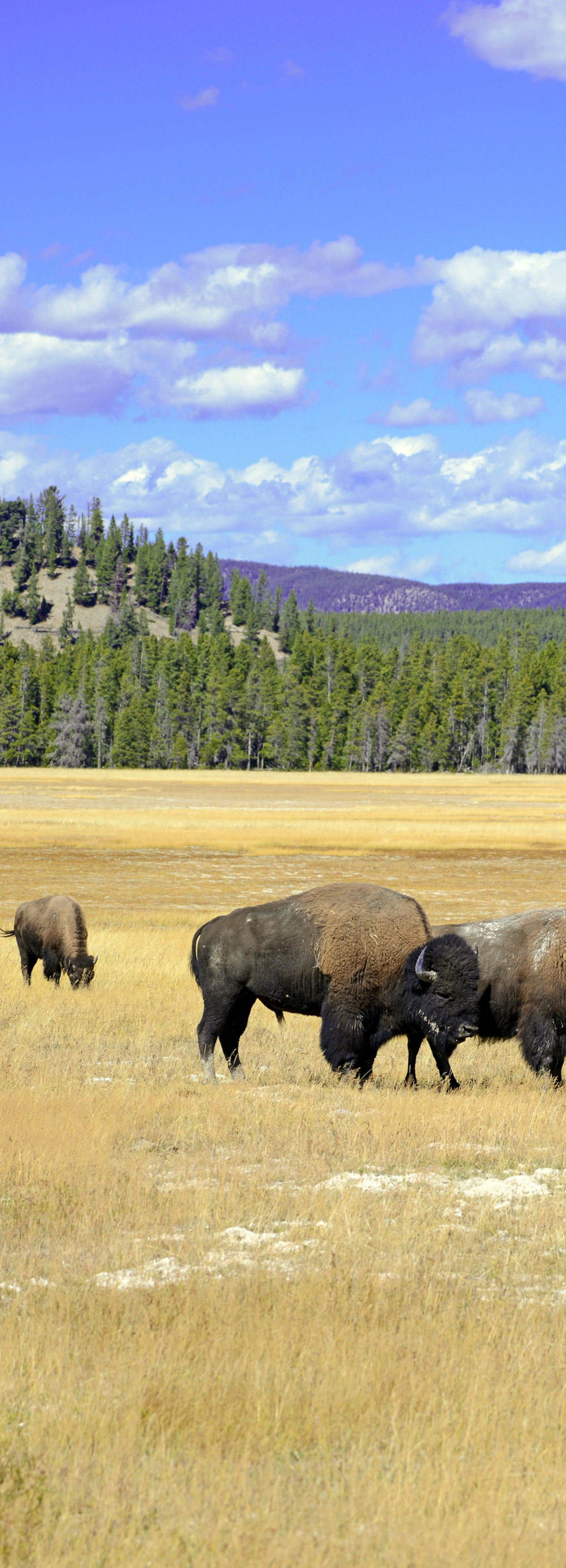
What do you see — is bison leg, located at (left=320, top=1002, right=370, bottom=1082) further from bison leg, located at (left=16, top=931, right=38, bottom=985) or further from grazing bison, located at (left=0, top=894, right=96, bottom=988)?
bison leg, located at (left=16, top=931, right=38, bottom=985)

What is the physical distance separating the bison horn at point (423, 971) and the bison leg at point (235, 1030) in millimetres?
1723

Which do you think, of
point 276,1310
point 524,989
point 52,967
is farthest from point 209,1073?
point 52,967

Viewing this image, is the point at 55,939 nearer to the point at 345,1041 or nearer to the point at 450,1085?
the point at 345,1041

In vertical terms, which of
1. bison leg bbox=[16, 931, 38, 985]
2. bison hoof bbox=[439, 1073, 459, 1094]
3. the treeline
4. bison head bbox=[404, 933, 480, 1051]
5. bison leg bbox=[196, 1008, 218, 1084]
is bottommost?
bison leg bbox=[16, 931, 38, 985]

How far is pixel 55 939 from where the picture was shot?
1820 centimetres

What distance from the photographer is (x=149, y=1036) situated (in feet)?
45.1

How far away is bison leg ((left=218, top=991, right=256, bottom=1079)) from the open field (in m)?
0.32

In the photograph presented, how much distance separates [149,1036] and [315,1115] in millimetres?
4531

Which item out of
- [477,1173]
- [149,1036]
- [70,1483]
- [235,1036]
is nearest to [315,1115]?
[477,1173]

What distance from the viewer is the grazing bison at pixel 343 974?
1138cm

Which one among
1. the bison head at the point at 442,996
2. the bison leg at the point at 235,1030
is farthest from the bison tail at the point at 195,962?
the bison head at the point at 442,996

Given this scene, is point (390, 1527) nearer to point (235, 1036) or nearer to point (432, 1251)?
point (432, 1251)

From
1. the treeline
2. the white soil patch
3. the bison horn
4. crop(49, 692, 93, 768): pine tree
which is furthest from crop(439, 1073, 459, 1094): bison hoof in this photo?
the treeline

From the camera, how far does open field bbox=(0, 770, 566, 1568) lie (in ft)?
13.6
